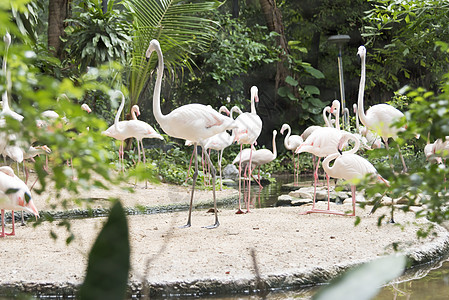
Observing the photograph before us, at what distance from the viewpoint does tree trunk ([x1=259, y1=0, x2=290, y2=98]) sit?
42.5 feet

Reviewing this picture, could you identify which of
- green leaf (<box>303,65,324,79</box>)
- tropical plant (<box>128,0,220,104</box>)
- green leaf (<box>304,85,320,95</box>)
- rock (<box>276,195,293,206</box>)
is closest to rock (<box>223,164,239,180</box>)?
tropical plant (<box>128,0,220,104</box>)

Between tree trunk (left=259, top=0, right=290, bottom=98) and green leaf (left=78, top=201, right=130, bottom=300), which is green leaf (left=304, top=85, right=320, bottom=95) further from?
green leaf (left=78, top=201, right=130, bottom=300)

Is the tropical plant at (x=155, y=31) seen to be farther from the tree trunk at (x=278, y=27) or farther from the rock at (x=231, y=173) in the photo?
the tree trunk at (x=278, y=27)

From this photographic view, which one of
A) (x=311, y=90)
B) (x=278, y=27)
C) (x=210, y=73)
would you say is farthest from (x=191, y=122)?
(x=311, y=90)

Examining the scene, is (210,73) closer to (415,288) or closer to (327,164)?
(327,164)

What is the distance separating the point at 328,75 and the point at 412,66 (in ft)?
7.69

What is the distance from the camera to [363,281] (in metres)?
0.47

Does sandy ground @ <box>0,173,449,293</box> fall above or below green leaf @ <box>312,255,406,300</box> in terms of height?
below

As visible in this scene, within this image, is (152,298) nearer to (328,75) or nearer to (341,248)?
(341,248)

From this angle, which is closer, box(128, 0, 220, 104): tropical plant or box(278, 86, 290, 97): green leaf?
box(128, 0, 220, 104): tropical plant

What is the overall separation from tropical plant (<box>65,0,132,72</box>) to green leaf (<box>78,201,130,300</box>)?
318 inches

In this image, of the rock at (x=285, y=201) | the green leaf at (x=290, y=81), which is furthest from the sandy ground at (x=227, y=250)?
the green leaf at (x=290, y=81)

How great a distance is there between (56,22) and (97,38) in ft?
3.58

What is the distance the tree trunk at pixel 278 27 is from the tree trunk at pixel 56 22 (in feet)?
18.2
